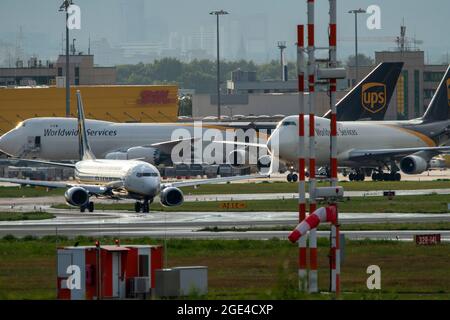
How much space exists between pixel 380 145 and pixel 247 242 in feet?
192

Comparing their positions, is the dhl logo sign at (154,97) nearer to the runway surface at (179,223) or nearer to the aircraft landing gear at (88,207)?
the runway surface at (179,223)

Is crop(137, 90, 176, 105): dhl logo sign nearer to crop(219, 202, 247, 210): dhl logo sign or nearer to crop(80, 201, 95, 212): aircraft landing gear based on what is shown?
crop(219, 202, 247, 210): dhl logo sign

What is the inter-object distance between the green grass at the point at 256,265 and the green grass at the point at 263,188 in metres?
39.4

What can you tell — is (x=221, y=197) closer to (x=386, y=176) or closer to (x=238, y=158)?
(x=386, y=176)

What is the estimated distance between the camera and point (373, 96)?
377 ft

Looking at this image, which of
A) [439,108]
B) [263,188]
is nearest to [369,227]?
[263,188]

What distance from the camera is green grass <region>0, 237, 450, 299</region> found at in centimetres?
3296

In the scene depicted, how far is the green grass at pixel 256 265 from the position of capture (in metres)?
33.0

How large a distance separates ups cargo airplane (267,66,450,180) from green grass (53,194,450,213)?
762 inches

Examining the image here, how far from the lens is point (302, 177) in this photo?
96.2ft

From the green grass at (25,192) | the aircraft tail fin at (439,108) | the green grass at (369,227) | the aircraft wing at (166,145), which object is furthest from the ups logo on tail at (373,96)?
the green grass at (369,227)

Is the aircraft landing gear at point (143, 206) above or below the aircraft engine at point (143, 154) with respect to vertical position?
below

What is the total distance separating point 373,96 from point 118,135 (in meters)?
23.3
